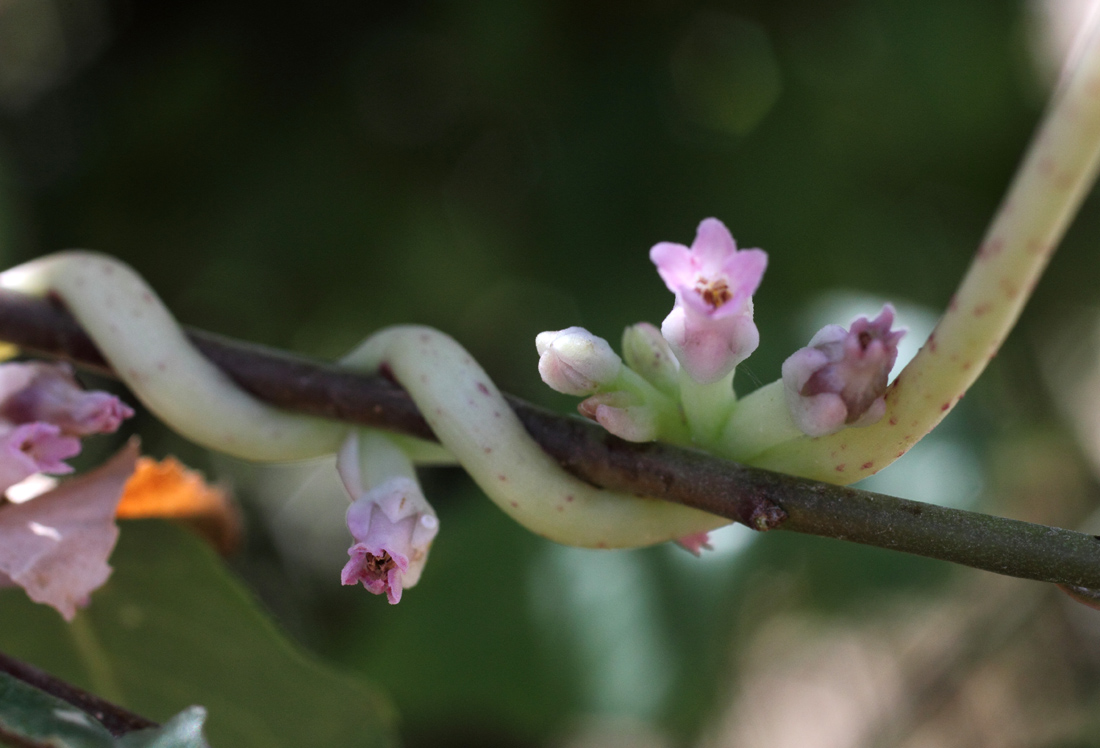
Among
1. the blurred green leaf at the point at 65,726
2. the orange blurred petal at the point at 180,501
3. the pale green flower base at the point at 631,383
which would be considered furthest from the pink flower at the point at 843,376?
the orange blurred petal at the point at 180,501

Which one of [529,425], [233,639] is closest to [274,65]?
[233,639]

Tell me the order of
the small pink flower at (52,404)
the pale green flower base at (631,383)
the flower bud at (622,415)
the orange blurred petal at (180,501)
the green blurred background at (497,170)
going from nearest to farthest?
the pale green flower base at (631,383) < the flower bud at (622,415) < the small pink flower at (52,404) < the orange blurred petal at (180,501) < the green blurred background at (497,170)

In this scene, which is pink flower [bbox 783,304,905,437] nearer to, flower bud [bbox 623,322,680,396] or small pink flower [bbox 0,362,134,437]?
flower bud [bbox 623,322,680,396]

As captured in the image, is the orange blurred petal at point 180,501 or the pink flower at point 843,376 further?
the orange blurred petal at point 180,501

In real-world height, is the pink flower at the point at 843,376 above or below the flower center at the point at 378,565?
above

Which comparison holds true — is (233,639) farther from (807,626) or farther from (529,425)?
(807,626)

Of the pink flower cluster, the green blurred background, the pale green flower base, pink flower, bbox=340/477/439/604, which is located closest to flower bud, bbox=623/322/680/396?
the pale green flower base

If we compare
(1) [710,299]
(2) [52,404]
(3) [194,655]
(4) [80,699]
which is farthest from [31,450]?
(1) [710,299]

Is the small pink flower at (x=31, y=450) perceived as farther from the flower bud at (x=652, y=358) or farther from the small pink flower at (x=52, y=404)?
the flower bud at (x=652, y=358)

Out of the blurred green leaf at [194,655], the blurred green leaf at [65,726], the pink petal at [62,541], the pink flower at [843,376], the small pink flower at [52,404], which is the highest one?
the pink flower at [843,376]

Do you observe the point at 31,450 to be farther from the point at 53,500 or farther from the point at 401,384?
the point at 401,384
